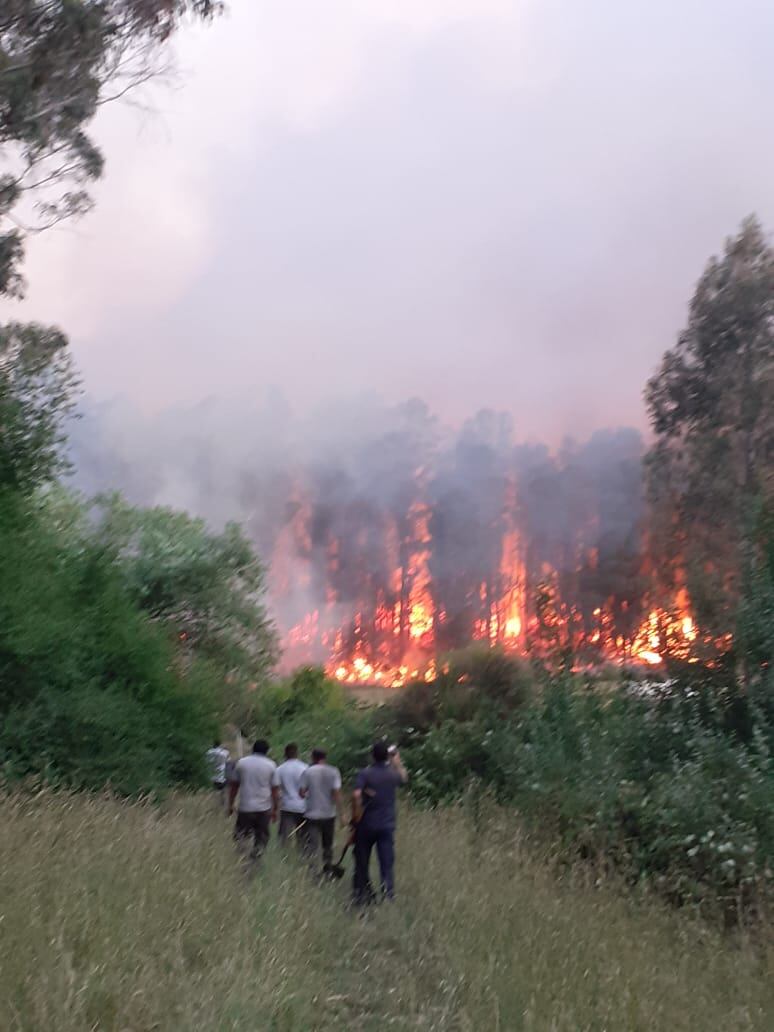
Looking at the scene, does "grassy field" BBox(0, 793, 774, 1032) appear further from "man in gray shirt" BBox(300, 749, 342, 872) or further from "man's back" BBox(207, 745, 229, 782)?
"man's back" BBox(207, 745, 229, 782)

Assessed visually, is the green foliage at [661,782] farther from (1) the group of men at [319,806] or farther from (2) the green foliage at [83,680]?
(2) the green foliage at [83,680]

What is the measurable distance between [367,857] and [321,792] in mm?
1395

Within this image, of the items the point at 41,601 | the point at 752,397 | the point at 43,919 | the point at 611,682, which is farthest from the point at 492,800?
the point at 752,397

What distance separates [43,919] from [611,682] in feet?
36.8

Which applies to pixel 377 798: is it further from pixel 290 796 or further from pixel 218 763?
pixel 218 763

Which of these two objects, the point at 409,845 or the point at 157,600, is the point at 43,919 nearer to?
the point at 409,845

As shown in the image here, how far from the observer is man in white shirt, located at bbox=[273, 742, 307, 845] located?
12.3 m

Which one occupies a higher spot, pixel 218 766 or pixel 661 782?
pixel 218 766

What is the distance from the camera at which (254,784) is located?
11766mm

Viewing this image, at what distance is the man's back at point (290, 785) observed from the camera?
1231 centimetres

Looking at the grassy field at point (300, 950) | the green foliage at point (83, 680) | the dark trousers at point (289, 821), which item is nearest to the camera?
the grassy field at point (300, 950)

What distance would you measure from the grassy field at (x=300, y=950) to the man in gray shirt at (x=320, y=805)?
1.62m

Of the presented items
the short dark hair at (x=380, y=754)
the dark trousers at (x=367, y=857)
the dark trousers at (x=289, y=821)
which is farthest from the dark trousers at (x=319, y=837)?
the short dark hair at (x=380, y=754)

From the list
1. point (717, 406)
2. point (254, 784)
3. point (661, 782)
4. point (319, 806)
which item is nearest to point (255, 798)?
point (254, 784)
